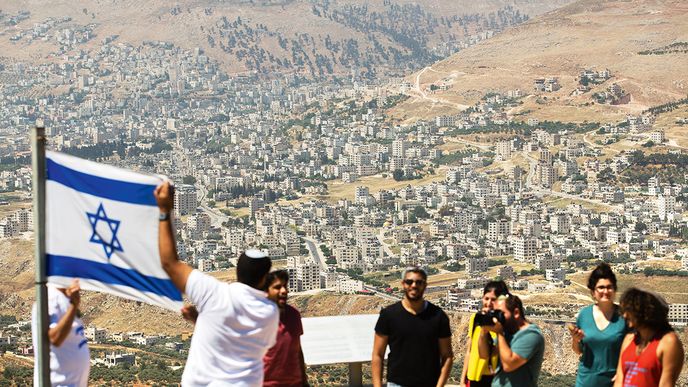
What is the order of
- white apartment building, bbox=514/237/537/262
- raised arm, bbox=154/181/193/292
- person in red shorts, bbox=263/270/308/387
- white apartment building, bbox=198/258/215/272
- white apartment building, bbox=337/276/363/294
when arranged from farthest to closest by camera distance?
1. white apartment building, bbox=514/237/537/262
2. white apartment building, bbox=198/258/215/272
3. white apartment building, bbox=337/276/363/294
4. person in red shorts, bbox=263/270/308/387
5. raised arm, bbox=154/181/193/292

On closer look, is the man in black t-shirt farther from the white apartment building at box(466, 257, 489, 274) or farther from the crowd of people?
the white apartment building at box(466, 257, 489, 274)

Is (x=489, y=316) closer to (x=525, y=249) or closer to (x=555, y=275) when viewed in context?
(x=555, y=275)

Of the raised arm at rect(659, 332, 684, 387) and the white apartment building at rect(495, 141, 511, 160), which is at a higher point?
the raised arm at rect(659, 332, 684, 387)

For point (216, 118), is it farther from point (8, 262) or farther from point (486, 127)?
point (8, 262)

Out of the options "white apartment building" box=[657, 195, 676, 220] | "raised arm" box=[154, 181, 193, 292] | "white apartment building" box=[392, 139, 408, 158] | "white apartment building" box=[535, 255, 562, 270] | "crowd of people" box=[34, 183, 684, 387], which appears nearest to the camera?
"raised arm" box=[154, 181, 193, 292]

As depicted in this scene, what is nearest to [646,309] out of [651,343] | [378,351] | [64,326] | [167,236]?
[651,343]

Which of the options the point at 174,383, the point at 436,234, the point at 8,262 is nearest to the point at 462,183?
the point at 436,234

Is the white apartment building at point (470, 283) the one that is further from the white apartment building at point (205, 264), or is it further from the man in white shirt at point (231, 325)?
the man in white shirt at point (231, 325)

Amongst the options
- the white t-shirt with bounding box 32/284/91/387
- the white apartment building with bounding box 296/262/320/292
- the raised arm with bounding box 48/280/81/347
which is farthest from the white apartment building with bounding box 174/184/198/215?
the raised arm with bounding box 48/280/81/347
